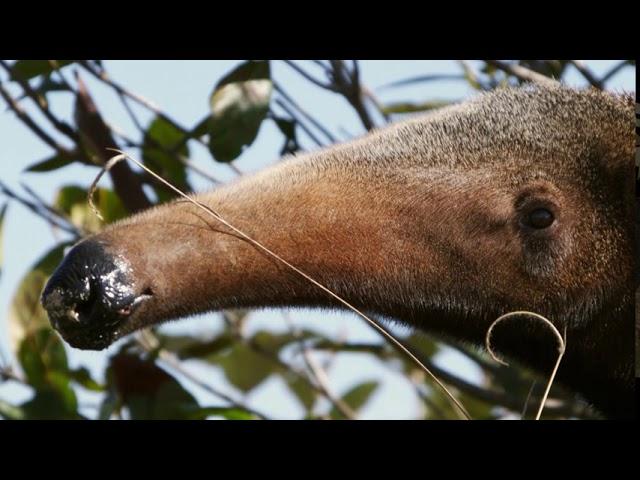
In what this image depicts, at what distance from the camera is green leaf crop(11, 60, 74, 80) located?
562cm

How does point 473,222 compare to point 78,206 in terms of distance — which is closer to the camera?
point 473,222

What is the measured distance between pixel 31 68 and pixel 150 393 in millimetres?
1631

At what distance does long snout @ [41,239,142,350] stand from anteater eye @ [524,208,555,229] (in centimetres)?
142

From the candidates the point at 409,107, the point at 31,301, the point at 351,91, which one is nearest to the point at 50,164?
the point at 31,301

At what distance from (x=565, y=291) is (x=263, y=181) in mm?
1122

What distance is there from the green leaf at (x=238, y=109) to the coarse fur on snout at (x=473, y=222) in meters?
1.17

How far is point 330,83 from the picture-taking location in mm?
5938

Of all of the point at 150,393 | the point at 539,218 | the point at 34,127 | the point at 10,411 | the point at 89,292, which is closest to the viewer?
the point at 89,292

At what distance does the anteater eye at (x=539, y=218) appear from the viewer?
13.9 feet

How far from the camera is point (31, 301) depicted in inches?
241

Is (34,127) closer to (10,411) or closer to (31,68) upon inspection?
(31,68)

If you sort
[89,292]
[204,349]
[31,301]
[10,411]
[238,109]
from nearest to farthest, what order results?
[89,292], [10,411], [238,109], [31,301], [204,349]
